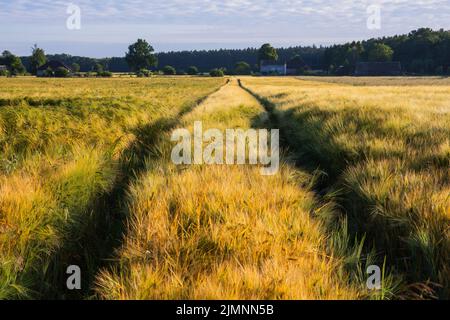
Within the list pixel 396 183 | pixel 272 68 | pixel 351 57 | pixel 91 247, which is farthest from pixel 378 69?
pixel 91 247

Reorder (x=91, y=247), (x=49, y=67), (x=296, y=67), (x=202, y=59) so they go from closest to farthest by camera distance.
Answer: (x=91, y=247), (x=49, y=67), (x=296, y=67), (x=202, y=59)

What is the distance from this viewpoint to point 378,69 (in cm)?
10869

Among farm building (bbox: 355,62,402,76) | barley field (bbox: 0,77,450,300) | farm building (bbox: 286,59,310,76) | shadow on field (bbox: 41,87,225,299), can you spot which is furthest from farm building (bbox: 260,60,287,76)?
shadow on field (bbox: 41,87,225,299)

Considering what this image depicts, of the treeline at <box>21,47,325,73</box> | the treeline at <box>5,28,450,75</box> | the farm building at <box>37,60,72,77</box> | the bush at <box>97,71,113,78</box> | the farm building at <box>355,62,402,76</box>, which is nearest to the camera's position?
the bush at <box>97,71,113,78</box>

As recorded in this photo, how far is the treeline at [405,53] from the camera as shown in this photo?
97750mm

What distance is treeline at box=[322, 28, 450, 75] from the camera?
97.8 m

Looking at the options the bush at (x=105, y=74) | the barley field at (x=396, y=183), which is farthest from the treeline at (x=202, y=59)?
the barley field at (x=396, y=183)

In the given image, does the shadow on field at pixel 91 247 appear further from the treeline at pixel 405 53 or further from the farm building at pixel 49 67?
the farm building at pixel 49 67

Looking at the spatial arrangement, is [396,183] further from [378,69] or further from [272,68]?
[272,68]

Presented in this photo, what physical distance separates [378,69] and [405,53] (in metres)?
10.0

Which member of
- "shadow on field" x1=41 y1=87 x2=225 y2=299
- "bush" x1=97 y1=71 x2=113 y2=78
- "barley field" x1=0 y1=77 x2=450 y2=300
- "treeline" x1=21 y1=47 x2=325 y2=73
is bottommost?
"shadow on field" x1=41 y1=87 x2=225 y2=299

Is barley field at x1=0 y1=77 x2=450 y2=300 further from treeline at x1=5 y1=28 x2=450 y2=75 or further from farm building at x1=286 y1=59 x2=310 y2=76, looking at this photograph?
farm building at x1=286 y1=59 x2=310 y2=76

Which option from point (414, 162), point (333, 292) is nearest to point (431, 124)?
point (414, 162)

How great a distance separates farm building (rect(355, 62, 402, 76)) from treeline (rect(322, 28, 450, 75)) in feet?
10.6
